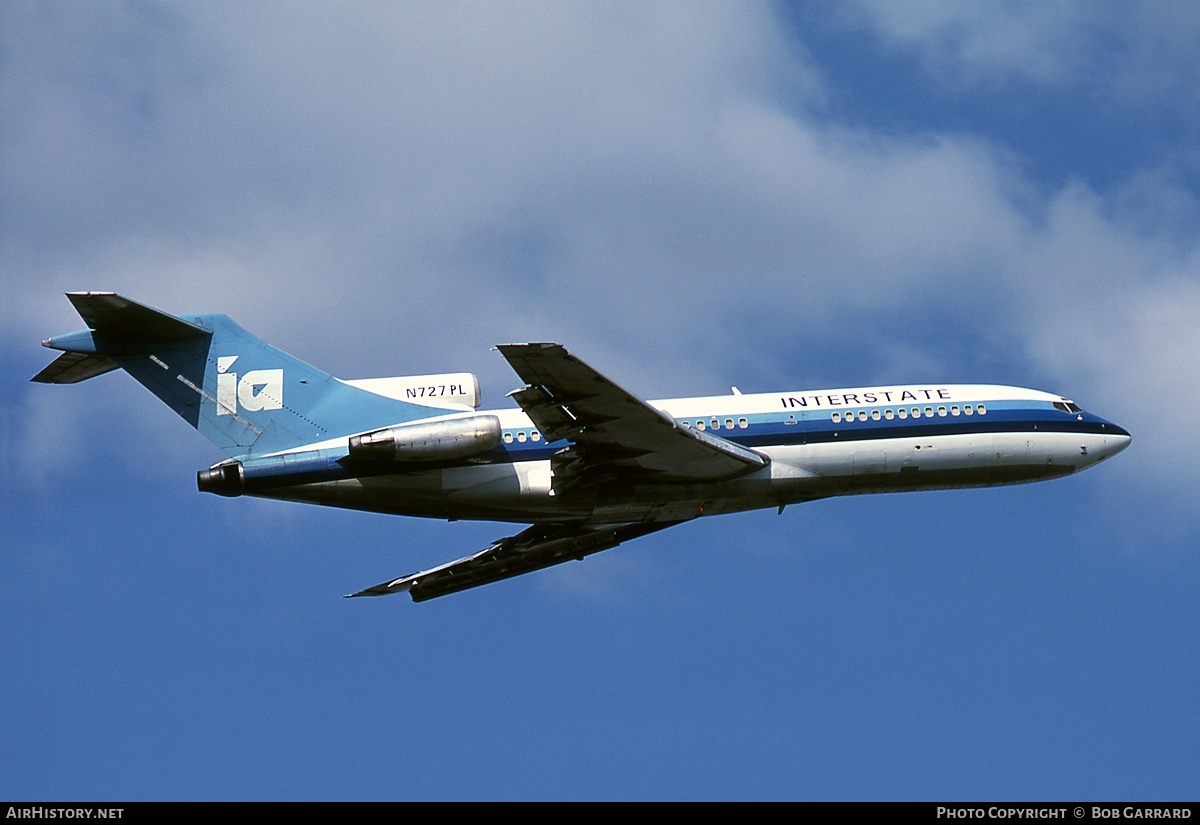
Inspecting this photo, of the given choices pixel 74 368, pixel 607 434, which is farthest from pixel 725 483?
pixel 74 368

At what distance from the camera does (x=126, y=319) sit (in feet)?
145

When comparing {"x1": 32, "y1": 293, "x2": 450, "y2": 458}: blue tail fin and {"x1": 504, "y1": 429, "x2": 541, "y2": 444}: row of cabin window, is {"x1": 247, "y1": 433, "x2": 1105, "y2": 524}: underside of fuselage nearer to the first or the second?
{"x1": 504, "y1": 429, "x2": 541, "y2": 444}: row of cabin window

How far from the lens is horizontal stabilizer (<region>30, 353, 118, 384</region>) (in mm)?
44062

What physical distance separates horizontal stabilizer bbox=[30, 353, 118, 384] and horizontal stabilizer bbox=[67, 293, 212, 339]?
826 millimetres

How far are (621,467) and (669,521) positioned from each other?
415cm

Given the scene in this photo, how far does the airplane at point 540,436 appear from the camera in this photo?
43500 mm

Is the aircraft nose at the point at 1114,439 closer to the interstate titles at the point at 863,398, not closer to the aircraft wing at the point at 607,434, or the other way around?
the interstate titles at the point at 863,398

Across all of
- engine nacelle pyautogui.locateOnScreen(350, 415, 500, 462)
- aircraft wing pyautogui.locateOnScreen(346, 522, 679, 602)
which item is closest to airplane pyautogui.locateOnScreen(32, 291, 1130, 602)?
engine nacelle pyautogui.locateOnScreen(350, 415, 500, 462)

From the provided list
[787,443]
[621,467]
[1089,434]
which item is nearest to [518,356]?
[621,467]

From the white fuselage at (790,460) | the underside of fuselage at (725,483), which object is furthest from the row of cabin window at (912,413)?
the underside of fuselage at (725,483)
